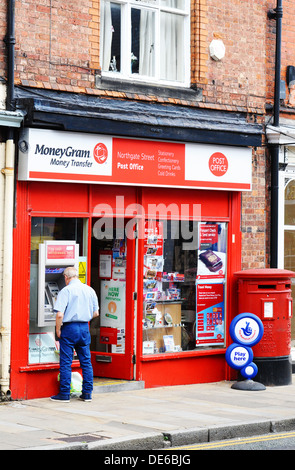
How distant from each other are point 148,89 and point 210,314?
3606 mm

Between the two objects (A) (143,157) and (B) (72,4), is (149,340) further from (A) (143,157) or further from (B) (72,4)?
(B) (72,4)

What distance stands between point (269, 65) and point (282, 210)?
240 centimetres

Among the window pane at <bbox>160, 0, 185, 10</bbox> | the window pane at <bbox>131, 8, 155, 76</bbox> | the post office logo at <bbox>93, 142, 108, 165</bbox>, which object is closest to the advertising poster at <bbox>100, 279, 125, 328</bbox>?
the post office logo at <bbox>93, 142, 108, 165</bbox>

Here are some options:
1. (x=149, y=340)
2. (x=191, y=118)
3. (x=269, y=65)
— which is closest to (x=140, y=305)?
(x=149, y=340)

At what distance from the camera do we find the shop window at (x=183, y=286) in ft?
43.9

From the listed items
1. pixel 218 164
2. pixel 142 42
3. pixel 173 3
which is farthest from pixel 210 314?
pixel 173 3

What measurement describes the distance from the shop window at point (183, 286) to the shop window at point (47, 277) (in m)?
1.46

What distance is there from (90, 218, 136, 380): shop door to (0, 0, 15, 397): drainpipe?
1770 mm

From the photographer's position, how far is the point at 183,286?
13828 millimetres

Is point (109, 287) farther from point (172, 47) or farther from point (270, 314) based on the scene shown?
point (172, 47)

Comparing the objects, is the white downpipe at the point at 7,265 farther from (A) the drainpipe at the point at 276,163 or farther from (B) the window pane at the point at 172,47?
(A) the drainpipe at the point at 276,163

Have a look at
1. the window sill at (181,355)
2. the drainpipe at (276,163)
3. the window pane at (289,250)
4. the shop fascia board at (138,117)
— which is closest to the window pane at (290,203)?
the window pane at (289,250)
